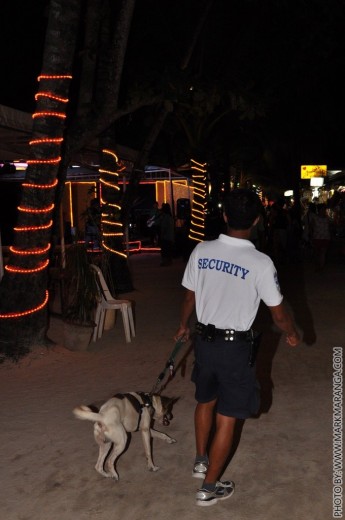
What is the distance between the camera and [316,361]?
276 inches

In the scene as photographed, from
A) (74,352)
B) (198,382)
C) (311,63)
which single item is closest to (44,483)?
(198,382)

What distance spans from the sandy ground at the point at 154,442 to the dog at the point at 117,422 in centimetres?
11

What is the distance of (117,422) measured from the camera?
405 cm

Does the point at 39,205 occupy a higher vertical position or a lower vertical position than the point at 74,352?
higher

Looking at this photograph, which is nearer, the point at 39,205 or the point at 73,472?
the point at 73,472

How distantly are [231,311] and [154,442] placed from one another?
5.54ft

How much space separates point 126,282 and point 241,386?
29.3 ft

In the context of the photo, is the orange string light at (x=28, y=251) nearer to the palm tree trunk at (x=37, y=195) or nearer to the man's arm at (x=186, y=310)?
the palm tree trunk at (x=37, y=195)

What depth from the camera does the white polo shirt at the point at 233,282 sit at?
3566 millimetres

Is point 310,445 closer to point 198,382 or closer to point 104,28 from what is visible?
point 198,382

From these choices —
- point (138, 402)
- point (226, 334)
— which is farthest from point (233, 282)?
point (138, 402)

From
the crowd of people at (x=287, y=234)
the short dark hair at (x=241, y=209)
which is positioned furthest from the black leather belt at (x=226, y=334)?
the crowd of people at (x=287, y=234)

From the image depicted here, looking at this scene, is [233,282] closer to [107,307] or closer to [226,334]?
[226,334]

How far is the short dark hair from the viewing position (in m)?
3.62
